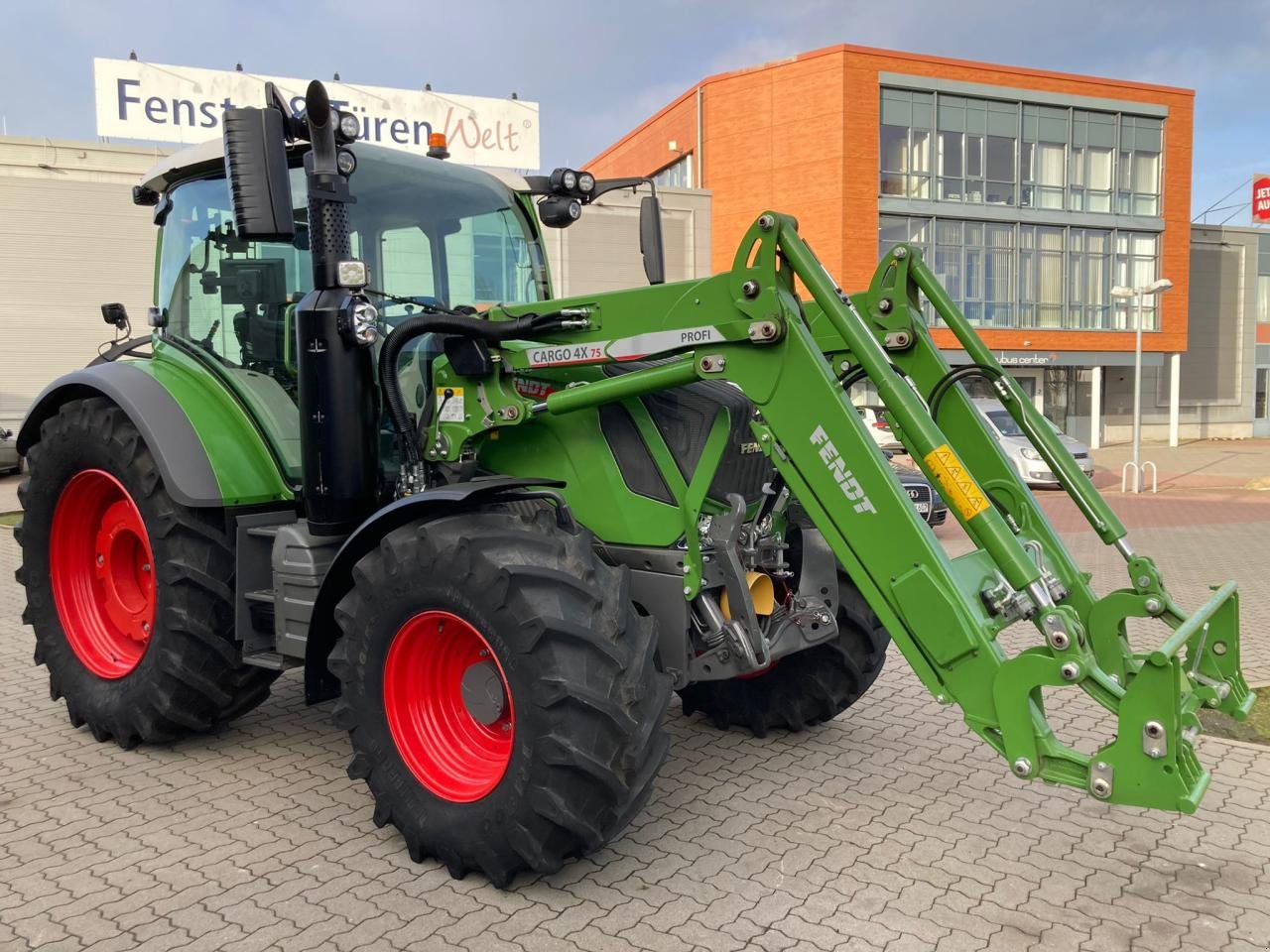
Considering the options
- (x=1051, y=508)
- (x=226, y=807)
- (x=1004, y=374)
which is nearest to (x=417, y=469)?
(x=226, y=807)

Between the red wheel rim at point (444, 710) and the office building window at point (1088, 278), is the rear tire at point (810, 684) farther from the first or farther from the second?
the office building window at point (1088, 278)

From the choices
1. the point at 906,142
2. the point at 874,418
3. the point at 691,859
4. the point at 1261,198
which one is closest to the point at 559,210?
the point at 874,418

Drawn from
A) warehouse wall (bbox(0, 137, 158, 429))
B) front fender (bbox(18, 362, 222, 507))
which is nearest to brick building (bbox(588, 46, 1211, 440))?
warehouse wall (bbox(0, 137, 158, 429))

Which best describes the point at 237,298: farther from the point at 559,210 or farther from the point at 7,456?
the point at 7,456

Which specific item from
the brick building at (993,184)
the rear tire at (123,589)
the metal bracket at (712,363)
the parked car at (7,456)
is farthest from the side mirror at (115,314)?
the brick building at (993,184)

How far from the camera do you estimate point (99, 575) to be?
503 cm

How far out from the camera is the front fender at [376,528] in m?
3.45

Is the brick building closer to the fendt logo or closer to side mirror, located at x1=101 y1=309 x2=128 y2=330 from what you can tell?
side mirror, located at x1=101 y1=309 x2=128 y2=330

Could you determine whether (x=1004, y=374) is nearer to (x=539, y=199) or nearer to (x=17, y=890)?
(x=539, y=199)

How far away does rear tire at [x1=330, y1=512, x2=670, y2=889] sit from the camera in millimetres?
3127

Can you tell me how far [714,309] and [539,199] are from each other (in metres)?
1.88

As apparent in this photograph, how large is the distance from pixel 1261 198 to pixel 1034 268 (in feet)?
36.0

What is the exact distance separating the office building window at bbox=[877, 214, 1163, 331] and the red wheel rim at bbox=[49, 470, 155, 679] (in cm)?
2622

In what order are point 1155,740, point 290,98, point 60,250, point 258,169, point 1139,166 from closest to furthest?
point 1155,740 < point 258,169 < point 60,250 < point 290,98 < point 1139,166
